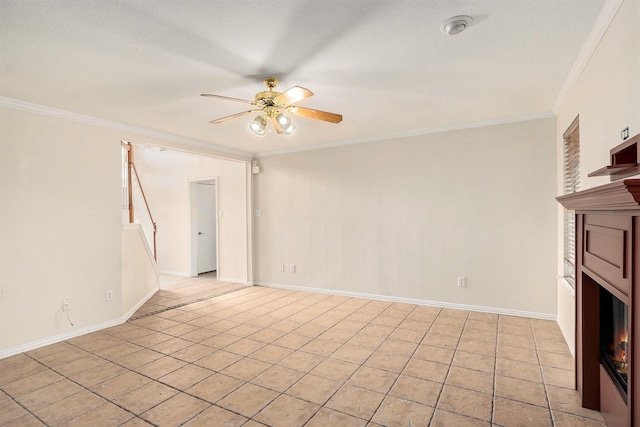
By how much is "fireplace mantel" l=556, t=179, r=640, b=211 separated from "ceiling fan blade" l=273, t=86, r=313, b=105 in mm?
1746

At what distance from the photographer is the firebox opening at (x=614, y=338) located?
1734 millimetres

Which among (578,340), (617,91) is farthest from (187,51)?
(578,340)

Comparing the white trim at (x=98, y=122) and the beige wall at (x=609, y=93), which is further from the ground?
the white trim at (x=98, y=122)

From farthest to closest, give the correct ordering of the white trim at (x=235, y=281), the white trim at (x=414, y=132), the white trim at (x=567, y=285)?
1. the white trim at (x=235, y=281)
2. the white trim at (x=414, y=132)
3. the white trim at (x=567, y=285)

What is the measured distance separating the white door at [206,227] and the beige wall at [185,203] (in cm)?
30

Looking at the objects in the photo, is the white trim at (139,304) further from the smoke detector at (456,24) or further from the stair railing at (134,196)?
the smoke detector at (456,24)

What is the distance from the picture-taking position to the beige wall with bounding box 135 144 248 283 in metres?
6.03

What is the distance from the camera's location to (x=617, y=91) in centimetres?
183

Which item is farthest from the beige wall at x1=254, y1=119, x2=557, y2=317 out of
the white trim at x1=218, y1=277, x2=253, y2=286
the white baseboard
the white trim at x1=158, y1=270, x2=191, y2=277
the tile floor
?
the white baseboard

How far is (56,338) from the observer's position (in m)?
3.34

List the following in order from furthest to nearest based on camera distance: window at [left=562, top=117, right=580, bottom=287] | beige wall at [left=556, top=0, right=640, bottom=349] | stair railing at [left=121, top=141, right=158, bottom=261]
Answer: stair railing at [left=121, top=141, right=158, bottom=261] → window at [left=562, top=117, right=580, bottom=287] → beige wall at [left=556, top=0, right=640, bottom=349]

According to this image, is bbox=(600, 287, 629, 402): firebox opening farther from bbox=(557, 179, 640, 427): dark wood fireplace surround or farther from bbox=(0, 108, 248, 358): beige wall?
bbox=(0, 108, 248, 358): beige wall

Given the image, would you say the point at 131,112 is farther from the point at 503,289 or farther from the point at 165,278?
the point at 503,289

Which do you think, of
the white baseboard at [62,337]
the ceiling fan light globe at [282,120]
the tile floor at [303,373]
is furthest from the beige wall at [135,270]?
the ceiling fan light globe at [282,120]
